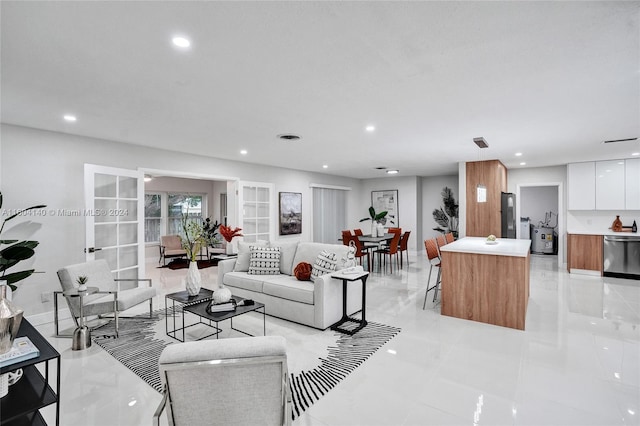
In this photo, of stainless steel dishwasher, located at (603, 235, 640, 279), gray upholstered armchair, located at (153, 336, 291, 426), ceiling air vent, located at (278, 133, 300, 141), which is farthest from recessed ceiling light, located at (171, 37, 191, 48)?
stainless steel dishwasher, located at (603, 235, 640, 279)

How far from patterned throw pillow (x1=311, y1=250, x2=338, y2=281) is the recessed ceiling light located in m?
2.84

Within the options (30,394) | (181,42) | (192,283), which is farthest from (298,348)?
(181,42)

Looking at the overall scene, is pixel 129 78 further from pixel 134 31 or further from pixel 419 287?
pixel 419 287

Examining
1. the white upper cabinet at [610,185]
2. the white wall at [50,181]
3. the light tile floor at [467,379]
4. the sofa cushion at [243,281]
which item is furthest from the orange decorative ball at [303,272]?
the white upper cabinet at [610,185]

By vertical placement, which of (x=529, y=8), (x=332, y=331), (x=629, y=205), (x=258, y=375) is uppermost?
(x=529, y=8)

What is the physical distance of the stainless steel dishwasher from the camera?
20.2 ft

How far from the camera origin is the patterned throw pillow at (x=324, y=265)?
13.1 ft

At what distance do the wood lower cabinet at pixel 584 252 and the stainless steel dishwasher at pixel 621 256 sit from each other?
0.37 ft

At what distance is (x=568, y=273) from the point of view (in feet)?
22.2

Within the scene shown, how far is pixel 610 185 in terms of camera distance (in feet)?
21.9

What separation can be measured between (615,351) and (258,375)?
3.67 metres

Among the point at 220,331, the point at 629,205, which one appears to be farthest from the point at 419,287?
the point at 629,205

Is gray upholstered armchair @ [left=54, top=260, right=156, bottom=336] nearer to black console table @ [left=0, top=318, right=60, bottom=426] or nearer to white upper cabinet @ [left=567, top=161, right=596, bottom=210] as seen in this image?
black console table @ [left=0, top=318, right=60, bottom=426]

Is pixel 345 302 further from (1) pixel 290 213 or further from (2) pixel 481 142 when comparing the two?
(1) pixel 290 213
